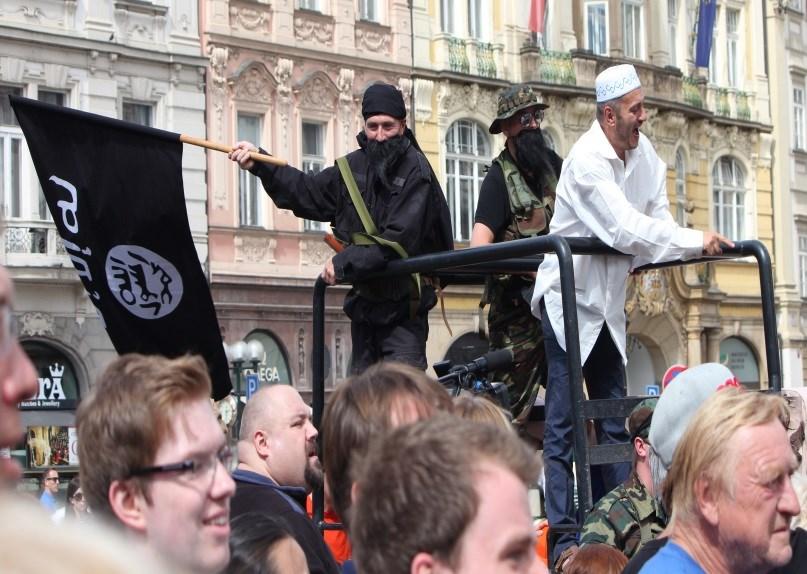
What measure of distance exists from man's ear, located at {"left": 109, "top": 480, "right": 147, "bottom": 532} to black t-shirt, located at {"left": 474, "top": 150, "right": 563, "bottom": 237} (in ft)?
11.7

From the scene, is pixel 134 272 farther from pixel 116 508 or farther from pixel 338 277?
pixel 116 508

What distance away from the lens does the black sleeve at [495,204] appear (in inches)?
249

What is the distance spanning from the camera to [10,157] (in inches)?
952

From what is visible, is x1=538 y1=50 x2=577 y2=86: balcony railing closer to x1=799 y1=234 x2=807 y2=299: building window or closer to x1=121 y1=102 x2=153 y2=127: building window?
x1=799 y1=234 x2=807 y2=299: building window

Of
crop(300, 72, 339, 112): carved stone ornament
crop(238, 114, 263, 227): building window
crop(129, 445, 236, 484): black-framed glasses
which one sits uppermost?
crop(300, 72, 339, 112): carved stone ornament

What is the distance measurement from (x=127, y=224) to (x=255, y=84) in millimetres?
22385

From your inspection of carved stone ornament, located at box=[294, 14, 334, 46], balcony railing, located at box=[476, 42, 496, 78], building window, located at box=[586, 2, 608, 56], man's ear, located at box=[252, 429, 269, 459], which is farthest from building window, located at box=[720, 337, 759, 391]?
man's ear, located at box=[252, 429, 269, 459]

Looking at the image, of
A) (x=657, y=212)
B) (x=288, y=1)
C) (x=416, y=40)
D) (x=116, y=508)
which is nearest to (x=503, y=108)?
(x=657, y=212)

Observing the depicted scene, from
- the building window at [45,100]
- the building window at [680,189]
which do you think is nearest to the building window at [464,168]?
the building window at [680,189]

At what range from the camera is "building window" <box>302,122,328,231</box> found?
28516 millimetres

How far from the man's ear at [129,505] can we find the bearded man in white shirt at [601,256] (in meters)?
2.30

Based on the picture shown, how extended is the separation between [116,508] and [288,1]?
25968mm

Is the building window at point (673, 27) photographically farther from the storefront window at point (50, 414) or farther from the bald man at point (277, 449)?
the bald man at point (277, 449)

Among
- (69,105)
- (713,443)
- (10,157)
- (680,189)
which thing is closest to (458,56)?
(680,189)
